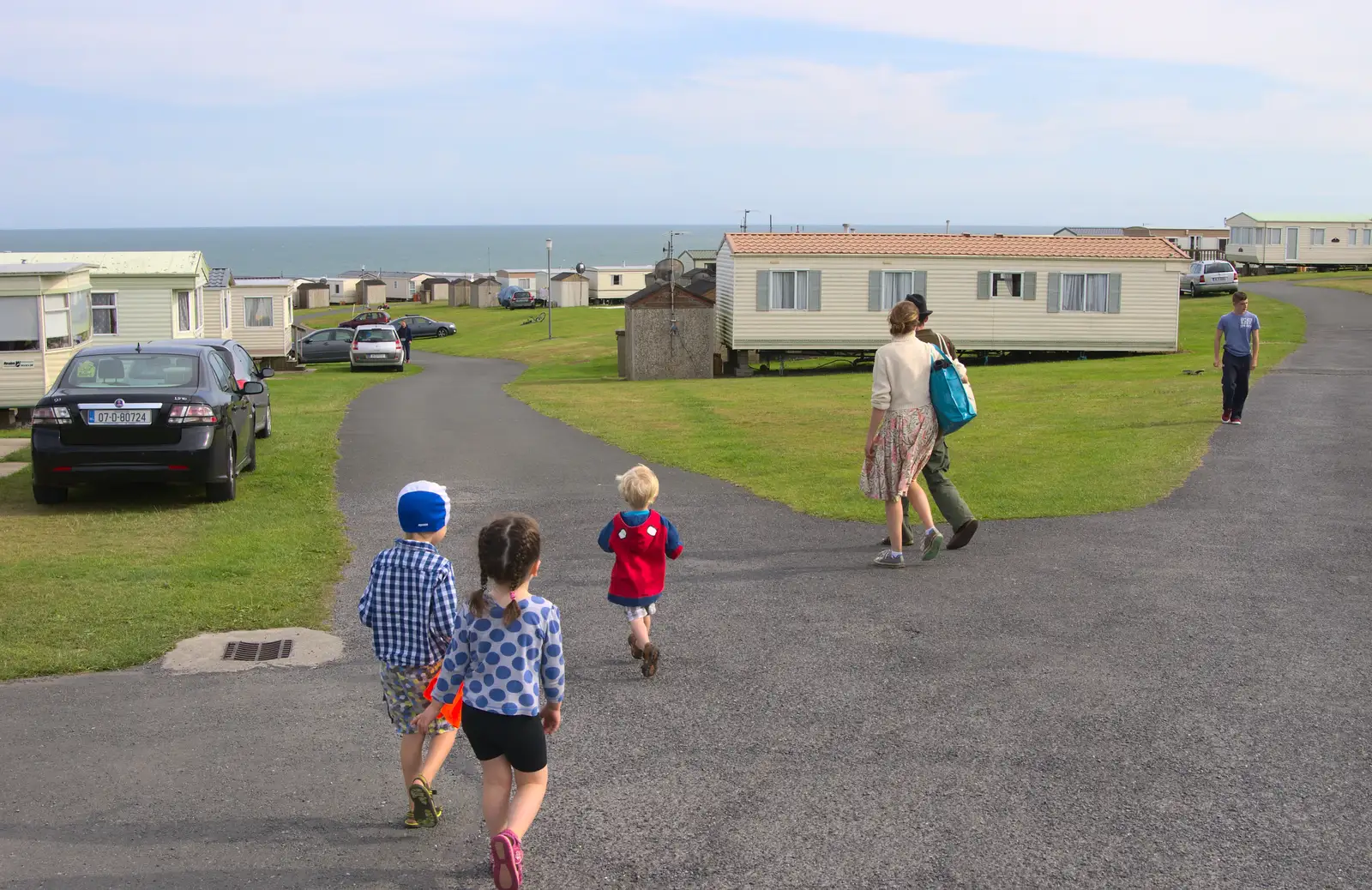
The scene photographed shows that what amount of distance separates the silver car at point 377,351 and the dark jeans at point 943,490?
1274 inches

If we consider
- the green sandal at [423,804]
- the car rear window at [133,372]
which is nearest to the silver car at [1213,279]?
the car rear window at [133,372]

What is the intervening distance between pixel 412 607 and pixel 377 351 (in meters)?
36.4

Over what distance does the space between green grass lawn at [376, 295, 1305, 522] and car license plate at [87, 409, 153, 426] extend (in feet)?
18.8

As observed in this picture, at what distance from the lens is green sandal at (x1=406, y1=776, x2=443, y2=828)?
480 cm

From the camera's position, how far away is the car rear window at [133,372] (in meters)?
12.2

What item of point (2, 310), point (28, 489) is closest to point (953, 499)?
point (28, 489)

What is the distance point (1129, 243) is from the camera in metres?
35.5

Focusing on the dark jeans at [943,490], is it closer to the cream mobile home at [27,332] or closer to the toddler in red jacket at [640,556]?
the toddler in red jacket at [640,556]

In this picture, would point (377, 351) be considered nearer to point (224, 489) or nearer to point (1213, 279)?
point (224, 489)

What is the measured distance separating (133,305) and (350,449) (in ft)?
50.8

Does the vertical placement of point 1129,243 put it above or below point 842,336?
above

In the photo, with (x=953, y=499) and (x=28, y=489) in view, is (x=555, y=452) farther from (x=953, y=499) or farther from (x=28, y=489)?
(x=953, y=499)

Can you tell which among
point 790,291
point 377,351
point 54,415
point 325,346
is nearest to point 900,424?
point 54,415

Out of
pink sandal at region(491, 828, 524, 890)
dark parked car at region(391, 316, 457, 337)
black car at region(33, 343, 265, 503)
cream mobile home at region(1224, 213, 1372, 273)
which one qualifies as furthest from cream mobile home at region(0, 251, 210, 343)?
cream mobile home at region(1224, 213, 1372, 273)
